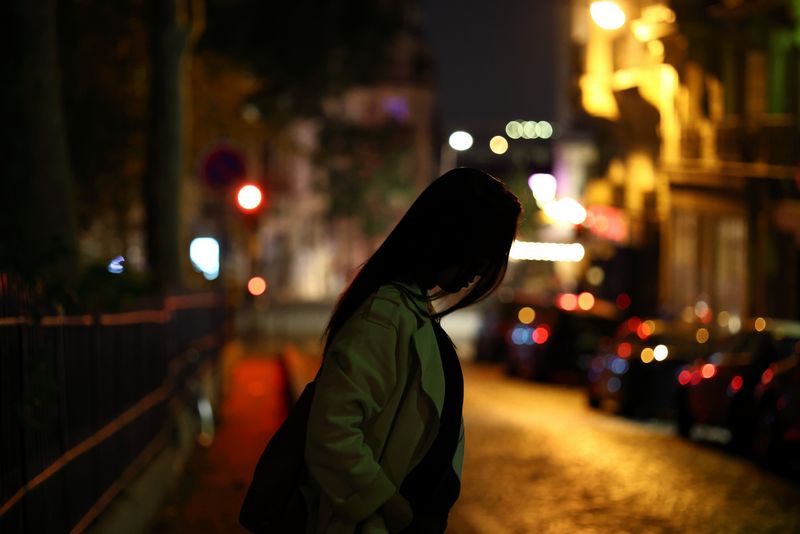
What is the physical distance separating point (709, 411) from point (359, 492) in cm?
1390

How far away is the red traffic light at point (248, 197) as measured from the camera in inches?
1068

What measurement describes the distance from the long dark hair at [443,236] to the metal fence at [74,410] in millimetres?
2513

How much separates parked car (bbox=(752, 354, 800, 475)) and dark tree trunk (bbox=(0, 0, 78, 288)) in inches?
258

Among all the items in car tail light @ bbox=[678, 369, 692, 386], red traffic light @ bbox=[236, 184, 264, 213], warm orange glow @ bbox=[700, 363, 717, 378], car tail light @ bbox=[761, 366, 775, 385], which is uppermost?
red traffic light @ bbox=[236, 184, 264, 213]

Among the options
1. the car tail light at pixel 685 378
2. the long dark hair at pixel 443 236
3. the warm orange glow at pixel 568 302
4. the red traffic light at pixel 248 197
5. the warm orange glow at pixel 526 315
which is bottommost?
the warm orange glow at pixel 526 315

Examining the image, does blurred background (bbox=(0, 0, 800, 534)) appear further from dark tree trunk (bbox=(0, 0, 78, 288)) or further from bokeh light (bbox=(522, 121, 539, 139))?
bokeh light (bbox=(522, 121, 539, 139))

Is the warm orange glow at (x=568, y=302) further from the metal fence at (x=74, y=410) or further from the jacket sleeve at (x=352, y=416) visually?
the jacket sleeve at (x=352, y=416)

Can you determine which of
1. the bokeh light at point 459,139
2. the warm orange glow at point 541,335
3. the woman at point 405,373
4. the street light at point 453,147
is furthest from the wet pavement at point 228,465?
the street light at point 453,147

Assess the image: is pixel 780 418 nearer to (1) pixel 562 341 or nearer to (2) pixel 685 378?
(2) pixel 685 378

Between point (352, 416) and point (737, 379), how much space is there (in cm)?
1348

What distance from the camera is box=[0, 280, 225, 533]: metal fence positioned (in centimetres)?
673

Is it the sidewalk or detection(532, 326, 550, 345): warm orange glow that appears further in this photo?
detection(532, 326, 550, 345): warm orange glow

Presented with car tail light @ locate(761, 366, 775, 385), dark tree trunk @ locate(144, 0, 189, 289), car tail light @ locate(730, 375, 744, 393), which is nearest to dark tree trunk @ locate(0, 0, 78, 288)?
car tail light @ locate(761, 366, 775, 385)

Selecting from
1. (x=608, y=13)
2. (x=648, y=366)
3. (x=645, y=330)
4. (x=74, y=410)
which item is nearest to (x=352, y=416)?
(x=74, y=410)
